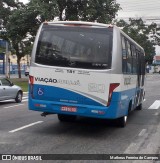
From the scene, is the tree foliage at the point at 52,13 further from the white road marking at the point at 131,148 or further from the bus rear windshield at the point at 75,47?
the white road marking at the point at 131,148

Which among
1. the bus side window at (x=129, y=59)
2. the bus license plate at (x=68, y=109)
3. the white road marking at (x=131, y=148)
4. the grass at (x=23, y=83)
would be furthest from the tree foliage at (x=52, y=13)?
the white road marking at (x=131, y=148)

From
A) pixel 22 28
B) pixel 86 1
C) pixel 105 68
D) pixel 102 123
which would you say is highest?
pixel 86 1

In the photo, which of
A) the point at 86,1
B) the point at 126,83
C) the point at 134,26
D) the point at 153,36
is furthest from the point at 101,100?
the point at 153,36

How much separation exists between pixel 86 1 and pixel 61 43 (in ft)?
97.3

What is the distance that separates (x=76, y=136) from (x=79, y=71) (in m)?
1.68

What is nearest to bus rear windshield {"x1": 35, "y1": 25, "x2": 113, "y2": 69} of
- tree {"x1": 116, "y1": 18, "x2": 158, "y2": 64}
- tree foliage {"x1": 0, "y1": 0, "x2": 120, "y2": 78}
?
tree foliage {"x1": 0, "y1": 0, "x2": 120, "y2": 78}

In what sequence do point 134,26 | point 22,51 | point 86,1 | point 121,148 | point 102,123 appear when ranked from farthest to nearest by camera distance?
point 134,26 < point 22,51 < point 86,1 < point 102,123 < point 121,148

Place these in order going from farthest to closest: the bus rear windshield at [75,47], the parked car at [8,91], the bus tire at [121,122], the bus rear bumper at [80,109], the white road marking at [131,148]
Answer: the parked car at [8,91] → the bus tire at [121,122] → the bus rear windshield at [75,47] → the bus rear bumper at [80,109] → the white road marking at [131,148]

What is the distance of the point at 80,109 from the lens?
10.4 m

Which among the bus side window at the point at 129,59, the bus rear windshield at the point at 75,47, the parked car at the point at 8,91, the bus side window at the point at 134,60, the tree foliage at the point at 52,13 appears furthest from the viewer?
the tree foliage at the point at 52,13

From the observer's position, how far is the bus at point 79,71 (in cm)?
1025

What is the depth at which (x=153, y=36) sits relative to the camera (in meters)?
105

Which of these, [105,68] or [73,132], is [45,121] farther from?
[105,68]

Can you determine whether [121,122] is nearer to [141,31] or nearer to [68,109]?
[68,109]
